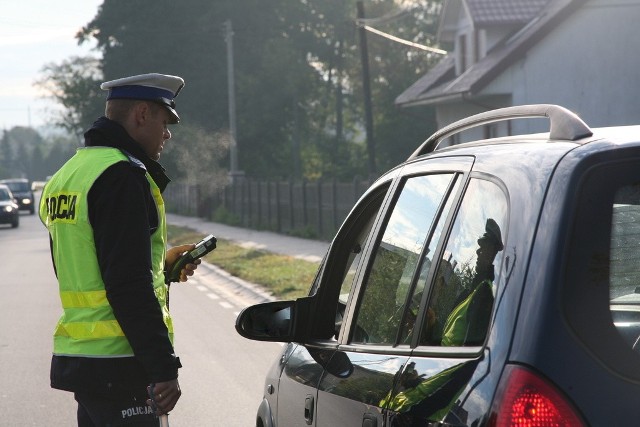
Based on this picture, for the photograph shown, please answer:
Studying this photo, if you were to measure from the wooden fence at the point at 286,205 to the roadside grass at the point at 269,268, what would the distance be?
9.12ft

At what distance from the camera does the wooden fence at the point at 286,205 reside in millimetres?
31781

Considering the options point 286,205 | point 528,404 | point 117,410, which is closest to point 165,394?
point 117,410

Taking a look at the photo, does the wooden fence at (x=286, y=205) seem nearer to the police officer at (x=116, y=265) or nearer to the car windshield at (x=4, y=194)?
the car windshield at (x=4, y=194)

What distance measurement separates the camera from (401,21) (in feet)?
235

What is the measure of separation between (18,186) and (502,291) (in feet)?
212

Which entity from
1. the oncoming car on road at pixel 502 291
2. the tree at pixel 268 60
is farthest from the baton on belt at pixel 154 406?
the tree at pixel 268 60

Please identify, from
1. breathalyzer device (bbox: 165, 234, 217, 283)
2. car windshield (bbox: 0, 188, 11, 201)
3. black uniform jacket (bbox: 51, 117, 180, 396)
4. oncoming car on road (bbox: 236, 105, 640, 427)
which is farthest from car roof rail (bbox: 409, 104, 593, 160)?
car windshield (bbox: 0, 188, 11, 201)

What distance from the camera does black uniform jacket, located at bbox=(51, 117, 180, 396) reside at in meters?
3.88

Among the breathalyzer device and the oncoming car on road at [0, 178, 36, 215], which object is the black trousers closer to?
the breathalyzer device

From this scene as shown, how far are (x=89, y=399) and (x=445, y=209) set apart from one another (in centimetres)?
144

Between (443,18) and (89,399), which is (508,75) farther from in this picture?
(89,399)

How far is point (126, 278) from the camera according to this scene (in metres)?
3.87

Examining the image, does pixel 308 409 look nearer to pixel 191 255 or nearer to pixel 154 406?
pixel 154 406

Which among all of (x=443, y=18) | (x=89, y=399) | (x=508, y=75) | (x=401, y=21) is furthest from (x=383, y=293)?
(x=401, y=21)
